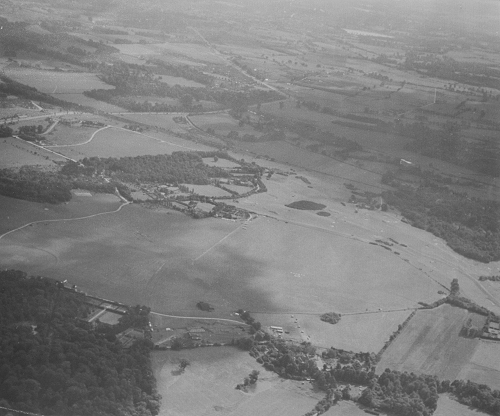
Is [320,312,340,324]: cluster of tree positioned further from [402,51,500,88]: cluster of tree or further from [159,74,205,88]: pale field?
[402,51,500,88]: cluster of tree

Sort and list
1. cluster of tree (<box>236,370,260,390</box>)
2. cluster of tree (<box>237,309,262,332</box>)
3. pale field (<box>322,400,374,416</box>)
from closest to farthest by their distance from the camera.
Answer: pale field (<box>322,400,374,416</box>), cluster of tree (<box>236,370,260,390</box>), cluster of tree (<box>237,309,262,332</box>)

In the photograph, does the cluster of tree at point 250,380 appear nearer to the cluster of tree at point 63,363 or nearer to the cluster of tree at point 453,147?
the cluster of tree at point 63,363

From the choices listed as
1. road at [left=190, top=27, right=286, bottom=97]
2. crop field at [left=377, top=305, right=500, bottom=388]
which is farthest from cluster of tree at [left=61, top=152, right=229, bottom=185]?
road at [left=190, top=27, right=286, bottom=97]

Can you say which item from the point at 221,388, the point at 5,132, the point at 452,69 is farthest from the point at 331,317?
the point at 452,69

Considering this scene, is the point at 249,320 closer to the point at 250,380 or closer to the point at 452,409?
the point at 250,380

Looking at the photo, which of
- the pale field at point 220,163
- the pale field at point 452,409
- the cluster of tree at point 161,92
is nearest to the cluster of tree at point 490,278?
the pale field at point 452,409
